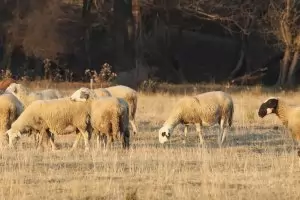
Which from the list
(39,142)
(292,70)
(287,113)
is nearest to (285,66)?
(292,70)

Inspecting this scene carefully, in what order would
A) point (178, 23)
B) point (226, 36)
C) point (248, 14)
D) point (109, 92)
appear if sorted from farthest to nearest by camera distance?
point (226, 36) < point (178, 23) < point (248, 14) < point (109, 92)

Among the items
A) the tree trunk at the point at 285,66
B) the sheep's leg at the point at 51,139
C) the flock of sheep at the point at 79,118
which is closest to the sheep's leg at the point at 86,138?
the flock of sheep at the point at 79,118

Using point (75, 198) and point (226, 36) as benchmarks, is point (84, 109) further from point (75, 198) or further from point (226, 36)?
point (226, 36)

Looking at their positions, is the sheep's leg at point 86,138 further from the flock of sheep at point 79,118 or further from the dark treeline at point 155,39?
the dark treeline at point 155,39

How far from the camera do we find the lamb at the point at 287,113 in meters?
16.2

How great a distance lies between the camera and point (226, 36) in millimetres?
52625

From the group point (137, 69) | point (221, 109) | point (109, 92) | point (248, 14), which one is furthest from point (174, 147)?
point (248, 14)

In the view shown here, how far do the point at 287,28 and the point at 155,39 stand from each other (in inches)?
401

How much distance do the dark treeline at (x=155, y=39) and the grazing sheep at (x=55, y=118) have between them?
2064 cm

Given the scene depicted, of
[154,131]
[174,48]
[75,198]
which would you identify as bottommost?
[75,198]

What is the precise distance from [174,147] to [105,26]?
3272 cm

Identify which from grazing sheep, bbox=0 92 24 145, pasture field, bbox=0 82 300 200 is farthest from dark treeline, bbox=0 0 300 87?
pasture field, bbox=0 82 300 200

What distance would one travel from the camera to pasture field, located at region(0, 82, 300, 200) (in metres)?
11.3

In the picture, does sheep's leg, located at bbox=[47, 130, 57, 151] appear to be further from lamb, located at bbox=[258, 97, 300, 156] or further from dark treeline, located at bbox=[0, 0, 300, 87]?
dark treeline, located at bbox=[0, 0, 300, 87]
